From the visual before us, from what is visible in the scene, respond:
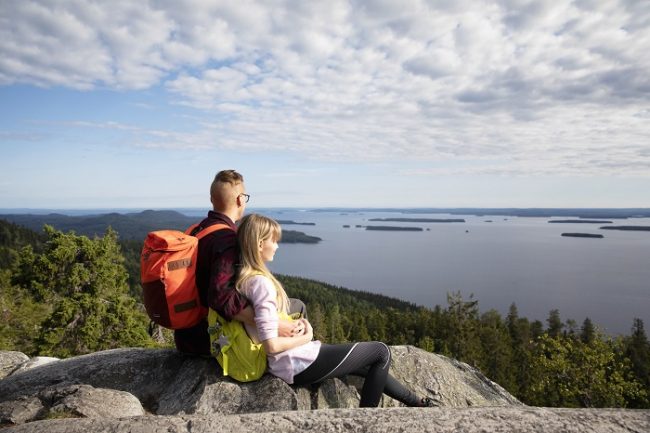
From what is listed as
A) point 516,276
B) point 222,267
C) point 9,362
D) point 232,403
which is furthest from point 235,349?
point 516,276

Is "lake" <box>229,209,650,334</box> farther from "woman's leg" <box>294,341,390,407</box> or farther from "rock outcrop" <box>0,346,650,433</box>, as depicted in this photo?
"woman's leg" <box>294,341,390,407</box>

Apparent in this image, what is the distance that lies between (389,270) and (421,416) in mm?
148434

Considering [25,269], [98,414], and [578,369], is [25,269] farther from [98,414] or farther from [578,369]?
[578,369]

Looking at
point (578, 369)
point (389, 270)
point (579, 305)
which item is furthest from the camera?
point (389, 270)

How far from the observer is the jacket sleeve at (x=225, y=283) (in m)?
4.15

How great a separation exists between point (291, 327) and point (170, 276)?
1.42m

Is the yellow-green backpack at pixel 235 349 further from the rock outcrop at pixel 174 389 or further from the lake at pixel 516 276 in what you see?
the lake at pixel 516 276

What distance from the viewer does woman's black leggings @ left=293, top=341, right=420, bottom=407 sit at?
4625 millimetres

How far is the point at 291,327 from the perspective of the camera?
4.41 m

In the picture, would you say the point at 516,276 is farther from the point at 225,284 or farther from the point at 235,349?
the point at 225,284

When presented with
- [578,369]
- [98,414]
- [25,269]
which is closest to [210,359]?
[98,414]

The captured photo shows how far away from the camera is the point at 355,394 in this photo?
5.16 m

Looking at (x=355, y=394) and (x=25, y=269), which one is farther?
(x=25, y=269)

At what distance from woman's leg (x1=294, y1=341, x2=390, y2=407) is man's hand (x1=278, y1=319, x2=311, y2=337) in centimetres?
42
